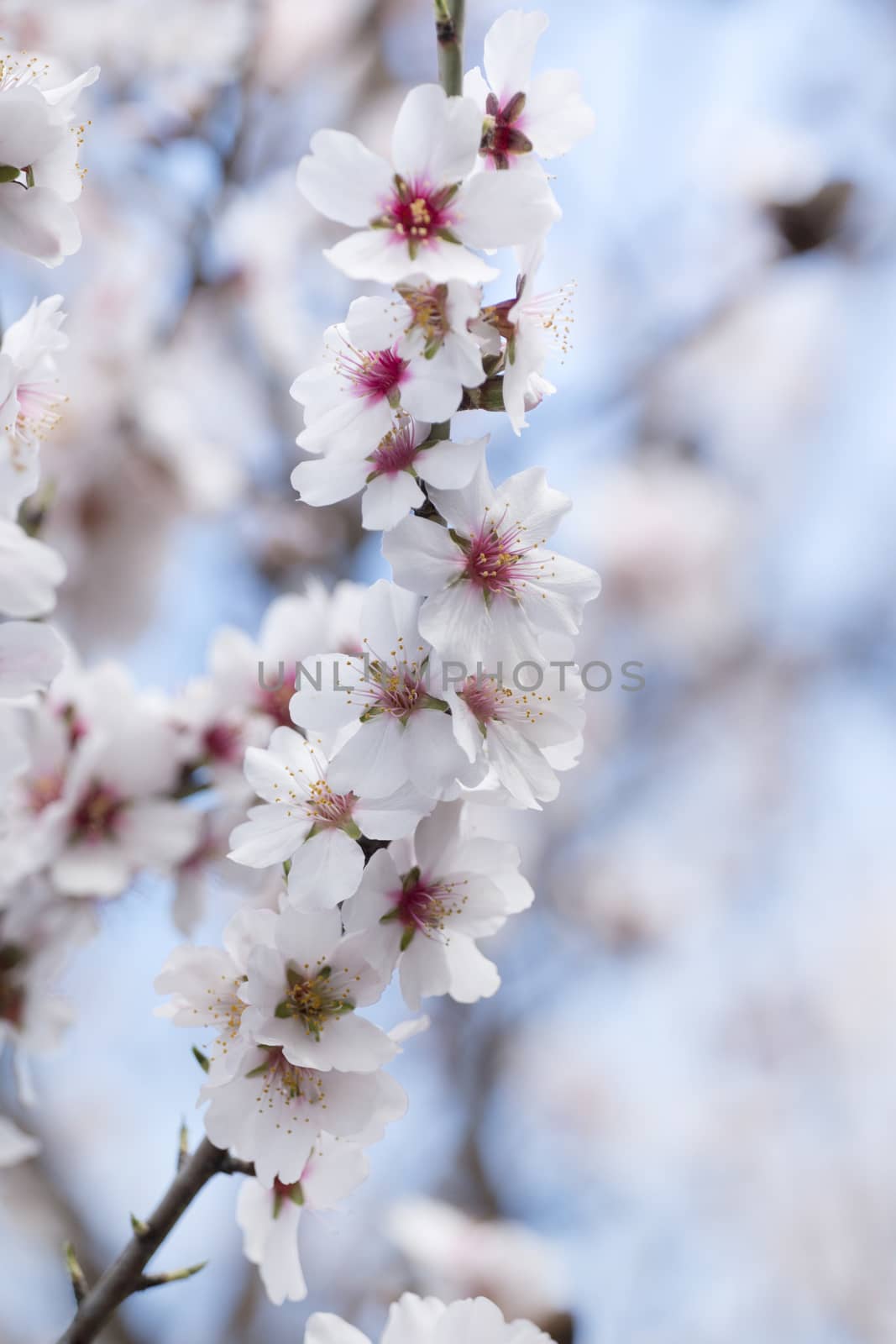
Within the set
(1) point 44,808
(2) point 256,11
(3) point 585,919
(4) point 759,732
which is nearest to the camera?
(1) point 44,808

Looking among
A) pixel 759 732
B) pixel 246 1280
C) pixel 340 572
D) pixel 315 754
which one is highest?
pixel 759 732

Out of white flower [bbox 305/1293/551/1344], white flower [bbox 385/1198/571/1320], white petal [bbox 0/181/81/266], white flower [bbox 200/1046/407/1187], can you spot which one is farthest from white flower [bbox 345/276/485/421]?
white flower [bbox 385/1198/571/1320]

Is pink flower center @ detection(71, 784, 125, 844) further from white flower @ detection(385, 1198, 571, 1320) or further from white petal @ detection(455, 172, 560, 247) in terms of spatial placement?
white flower @ detection(385, 1198, 571, 1320)

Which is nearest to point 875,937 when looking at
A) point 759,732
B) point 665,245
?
point 759,732

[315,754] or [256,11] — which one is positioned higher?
[256,11]

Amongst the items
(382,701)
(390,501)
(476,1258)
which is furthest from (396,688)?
(476,1258)

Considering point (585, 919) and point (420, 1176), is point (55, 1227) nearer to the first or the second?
point (420, 1176)

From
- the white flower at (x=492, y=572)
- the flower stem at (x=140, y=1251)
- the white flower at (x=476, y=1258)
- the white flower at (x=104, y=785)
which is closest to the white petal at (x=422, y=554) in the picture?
the white flower at (x=492, y=572)
